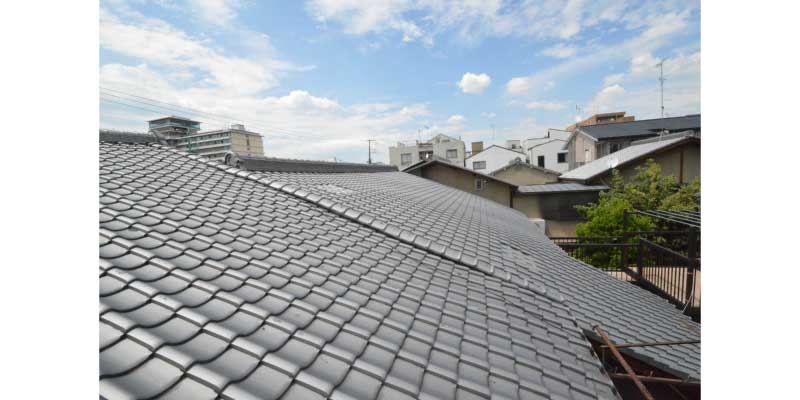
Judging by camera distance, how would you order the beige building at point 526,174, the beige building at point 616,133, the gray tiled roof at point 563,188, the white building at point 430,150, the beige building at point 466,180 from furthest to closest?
1. the white building at point 430,150
2. the beige building at point 616,133
3. the beige building at point 526,174
4. the beige building at point 466,180
5. the gray tiled roof at point 563,188

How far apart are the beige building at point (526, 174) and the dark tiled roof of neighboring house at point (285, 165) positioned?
21.7 m

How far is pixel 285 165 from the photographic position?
8.16 m

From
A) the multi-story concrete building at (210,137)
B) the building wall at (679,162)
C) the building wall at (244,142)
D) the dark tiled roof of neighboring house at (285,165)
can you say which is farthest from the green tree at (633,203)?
the building wall at (244,142)

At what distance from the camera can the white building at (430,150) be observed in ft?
184

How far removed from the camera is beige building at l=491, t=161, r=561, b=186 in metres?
31.0

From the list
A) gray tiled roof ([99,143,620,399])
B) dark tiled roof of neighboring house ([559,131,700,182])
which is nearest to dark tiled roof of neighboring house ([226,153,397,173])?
gray tiled roof ([99,143,620,399])

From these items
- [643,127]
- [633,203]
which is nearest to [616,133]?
[643,127]

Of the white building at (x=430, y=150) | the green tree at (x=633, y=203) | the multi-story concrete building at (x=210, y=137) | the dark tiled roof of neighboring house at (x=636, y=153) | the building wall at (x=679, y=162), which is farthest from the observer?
the white building at (x=430, y=150)

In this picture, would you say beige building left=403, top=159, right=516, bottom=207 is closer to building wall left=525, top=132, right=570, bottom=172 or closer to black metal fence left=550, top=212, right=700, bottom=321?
black metal fence left=550, top=212, right=700, bottom=321

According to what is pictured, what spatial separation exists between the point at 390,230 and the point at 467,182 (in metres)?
19.3

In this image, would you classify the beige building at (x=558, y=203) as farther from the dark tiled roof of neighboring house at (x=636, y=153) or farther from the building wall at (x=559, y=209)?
the dark tiled roof of neighboring house at (x=636, y=153)

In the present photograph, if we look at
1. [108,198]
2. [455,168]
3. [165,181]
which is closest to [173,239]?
[108,198]

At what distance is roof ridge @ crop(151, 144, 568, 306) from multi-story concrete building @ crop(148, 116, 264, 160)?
27578 mm
